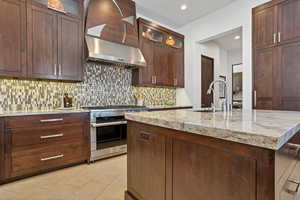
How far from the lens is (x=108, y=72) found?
352 cm

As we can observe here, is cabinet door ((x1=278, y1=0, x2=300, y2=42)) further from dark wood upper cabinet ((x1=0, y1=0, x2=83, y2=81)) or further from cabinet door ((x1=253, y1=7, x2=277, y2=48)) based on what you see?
dark wood upper cabinet ((x1=0, y1=0, x2=83, y2=81))

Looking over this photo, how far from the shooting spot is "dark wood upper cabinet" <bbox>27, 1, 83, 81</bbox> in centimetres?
236

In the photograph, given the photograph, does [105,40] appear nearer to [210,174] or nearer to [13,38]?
[13,38]

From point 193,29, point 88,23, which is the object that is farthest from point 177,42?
point 88,23

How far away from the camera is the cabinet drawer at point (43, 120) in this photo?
2.06 meters

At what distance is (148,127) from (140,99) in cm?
257

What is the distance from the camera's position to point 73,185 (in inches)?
79.4

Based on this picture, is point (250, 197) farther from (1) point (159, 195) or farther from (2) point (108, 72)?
(2) point (108, 72)

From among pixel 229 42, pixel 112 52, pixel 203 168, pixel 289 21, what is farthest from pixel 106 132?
pixel 229 42

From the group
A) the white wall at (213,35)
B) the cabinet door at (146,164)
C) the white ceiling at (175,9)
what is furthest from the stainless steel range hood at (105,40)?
the white wall at (213,35)

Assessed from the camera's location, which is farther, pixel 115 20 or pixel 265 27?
pixel 115 20

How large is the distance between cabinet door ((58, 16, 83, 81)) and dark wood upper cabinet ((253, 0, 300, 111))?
10.3 ft

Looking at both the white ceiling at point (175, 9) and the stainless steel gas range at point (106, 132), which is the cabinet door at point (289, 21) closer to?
the white ceiling at point (175, 9)

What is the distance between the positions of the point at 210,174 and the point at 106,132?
2.27m
